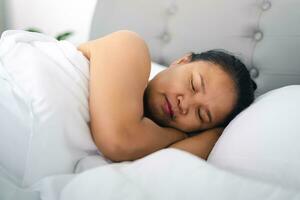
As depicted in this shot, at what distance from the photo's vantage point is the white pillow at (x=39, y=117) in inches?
25.4

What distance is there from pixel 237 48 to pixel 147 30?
0.37 meters

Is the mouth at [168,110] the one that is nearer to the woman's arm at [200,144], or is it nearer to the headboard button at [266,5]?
the woman's arm at [200,144]

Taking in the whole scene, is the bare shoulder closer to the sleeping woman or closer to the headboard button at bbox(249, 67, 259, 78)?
the sleeping woman

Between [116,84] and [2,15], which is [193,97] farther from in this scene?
[2,15]

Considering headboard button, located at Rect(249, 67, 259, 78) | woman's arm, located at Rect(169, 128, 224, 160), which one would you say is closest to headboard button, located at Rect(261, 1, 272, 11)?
headboard button, located at Rect(249, 67, 259, 78)

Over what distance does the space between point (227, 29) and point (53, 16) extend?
122 cm

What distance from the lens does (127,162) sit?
671 mm

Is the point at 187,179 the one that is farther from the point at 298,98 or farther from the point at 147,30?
the point at 147,30

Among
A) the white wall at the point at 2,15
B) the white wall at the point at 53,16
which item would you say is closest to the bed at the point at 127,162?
the white wall at the point at 53,16

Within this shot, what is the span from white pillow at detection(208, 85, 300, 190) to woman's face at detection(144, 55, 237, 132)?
105 mm

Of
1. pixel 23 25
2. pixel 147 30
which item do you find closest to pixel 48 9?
pixel 23 25

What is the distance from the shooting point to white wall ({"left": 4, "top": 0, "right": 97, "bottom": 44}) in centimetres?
192

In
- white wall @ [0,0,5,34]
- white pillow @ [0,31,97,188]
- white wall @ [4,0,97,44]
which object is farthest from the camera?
white wall @ [0,0,5,34]

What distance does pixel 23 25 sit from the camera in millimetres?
2105
